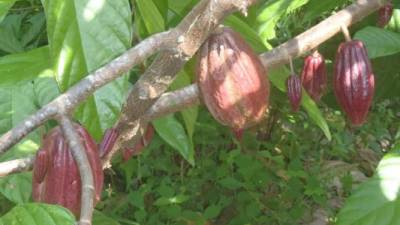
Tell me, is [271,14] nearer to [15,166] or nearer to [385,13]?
[385,13]

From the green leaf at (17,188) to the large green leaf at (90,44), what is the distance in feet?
1.52

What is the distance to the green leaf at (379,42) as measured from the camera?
1.39m

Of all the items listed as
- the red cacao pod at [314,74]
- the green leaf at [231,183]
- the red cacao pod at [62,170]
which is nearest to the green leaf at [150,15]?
the red cacao pod at [314,74]

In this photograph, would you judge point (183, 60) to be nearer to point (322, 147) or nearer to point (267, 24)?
point (267, 24)

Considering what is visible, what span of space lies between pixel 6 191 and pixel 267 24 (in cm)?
58

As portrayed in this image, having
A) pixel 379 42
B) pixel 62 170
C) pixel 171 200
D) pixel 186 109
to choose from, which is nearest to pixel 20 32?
pixel 171 200

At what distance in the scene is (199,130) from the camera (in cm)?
310

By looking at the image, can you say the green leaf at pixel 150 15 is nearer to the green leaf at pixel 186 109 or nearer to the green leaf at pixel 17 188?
the green leaf at pixel 186 109

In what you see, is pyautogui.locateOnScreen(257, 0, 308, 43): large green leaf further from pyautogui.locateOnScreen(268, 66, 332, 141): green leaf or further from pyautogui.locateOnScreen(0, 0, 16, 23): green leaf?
pyautogui.locateOnScreen(0, 0, 16, 23): green leaf

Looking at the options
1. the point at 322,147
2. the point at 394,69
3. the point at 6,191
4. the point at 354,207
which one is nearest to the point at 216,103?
the point at 354,207

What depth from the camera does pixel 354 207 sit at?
42.2 inches

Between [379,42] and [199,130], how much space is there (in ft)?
5.75

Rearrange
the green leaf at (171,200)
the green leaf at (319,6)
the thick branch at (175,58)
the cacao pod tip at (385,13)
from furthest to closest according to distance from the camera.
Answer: the green leaf at (171,200), the green leaf at (319,6), the cacao pod tip at (385,13), the thick branch at (175,58)

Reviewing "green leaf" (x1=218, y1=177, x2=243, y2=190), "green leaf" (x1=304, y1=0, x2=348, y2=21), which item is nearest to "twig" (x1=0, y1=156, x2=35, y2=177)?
"green leaf" (x1=304, y1=0, x2=348, y2=21)
